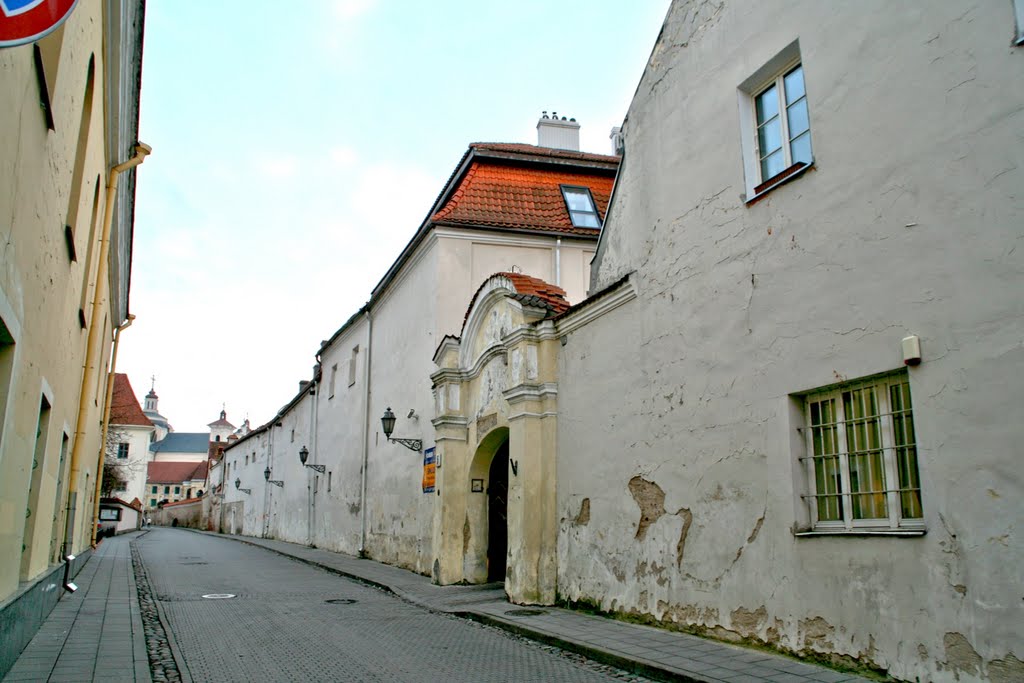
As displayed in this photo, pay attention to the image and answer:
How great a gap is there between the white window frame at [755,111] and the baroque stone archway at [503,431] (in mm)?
4342

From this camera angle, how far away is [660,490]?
8.40 metres

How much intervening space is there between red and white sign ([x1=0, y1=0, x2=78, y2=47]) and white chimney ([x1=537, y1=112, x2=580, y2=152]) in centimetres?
1913

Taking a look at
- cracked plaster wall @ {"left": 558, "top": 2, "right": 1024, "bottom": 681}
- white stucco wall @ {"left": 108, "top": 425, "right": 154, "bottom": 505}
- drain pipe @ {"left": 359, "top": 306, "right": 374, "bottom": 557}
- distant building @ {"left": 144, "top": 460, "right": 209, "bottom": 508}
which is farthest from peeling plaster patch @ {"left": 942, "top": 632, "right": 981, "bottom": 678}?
distant building @ {"left": 144, "top": 460, "right": 209, "bottom": 508}

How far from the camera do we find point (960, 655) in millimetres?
4914

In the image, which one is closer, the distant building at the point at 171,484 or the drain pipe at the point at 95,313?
the drain pipe at the point at 95,313

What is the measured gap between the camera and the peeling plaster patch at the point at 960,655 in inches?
189

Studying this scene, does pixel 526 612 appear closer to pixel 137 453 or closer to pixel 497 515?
pixel 497 515

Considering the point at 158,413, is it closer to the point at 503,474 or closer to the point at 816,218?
the point at 503,474

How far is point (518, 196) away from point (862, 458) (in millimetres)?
12457

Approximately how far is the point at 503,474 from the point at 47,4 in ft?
39.6

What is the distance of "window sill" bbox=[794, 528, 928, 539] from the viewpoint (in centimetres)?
533

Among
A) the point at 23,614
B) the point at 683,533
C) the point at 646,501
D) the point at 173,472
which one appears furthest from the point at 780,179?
the point at 173,472

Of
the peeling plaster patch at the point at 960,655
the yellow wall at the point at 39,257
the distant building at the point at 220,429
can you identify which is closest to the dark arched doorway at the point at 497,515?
the yellow wall at the point at 39,257

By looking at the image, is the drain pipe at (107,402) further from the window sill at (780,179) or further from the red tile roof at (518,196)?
the window sill at (780,179)
